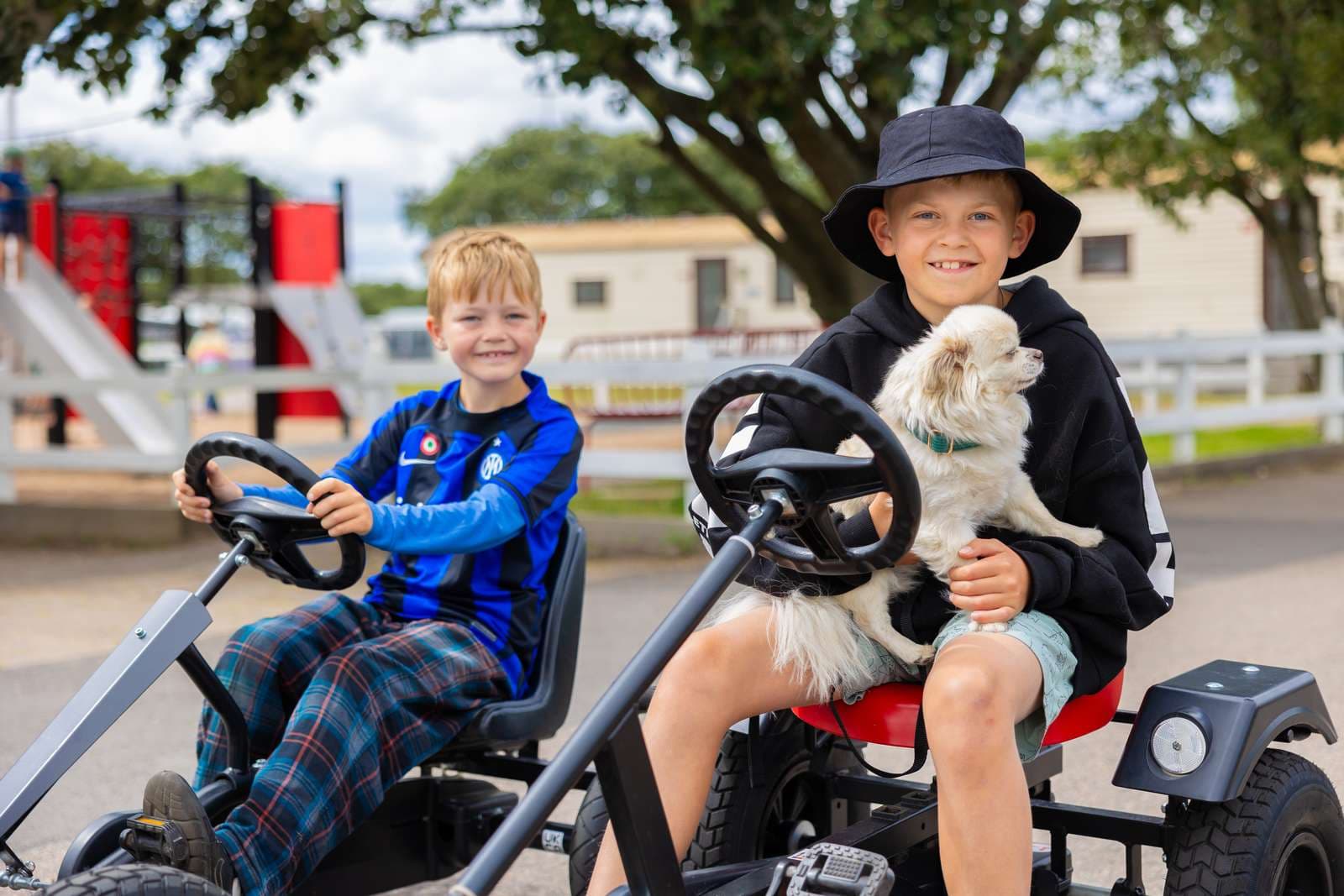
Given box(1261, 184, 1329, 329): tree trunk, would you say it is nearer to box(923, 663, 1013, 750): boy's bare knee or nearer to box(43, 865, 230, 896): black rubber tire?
box(923, 663, 1013, 750): boy's bare knee

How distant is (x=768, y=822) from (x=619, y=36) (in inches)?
282

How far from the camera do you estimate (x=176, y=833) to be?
7.89 ft

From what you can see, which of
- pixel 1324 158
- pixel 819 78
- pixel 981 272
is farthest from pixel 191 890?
pixel 1324 158

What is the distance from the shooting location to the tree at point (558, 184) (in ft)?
199

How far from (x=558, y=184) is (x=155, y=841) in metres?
63.0

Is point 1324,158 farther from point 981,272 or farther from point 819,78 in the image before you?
point 981,272

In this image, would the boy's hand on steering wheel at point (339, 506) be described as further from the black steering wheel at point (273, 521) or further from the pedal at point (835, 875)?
the pedal at point (835, 875)

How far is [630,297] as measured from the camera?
3844 centimetres

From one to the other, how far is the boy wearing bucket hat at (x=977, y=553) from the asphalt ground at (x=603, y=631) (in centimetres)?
125

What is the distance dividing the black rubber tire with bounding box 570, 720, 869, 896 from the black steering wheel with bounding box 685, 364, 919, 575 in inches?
26.8

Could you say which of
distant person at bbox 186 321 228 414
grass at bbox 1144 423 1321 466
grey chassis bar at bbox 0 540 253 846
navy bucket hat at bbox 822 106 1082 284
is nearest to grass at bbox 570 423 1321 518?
grass at bbox 1144 423 1321 466

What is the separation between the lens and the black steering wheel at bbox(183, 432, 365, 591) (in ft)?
8.89

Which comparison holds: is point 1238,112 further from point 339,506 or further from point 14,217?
point 339,506

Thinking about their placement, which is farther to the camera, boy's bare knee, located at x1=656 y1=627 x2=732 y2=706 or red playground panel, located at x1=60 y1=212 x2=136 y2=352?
red playground panel, located at x1=60 y1=212 x2=136 y2=352
